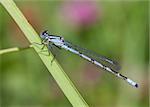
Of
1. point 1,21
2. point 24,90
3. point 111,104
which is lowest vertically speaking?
point 111,104

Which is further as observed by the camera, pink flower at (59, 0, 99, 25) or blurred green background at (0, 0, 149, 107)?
pink flower at (59, 0, 99, 25)

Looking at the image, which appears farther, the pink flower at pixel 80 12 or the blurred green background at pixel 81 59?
the pink flower at pixel 80 12

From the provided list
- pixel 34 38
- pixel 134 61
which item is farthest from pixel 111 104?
pixel 34 38

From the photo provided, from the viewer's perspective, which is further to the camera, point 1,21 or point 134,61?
point 1,21

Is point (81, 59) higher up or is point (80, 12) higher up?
point (80, 12)

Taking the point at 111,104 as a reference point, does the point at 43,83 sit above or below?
above

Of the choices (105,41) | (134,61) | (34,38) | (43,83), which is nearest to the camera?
(34,38)

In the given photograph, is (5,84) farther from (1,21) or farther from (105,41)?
(105,41)

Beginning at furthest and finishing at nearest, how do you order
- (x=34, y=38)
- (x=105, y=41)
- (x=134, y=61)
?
(x=105, y=41) < (x=134, y=61) < (x=34, y=38)
